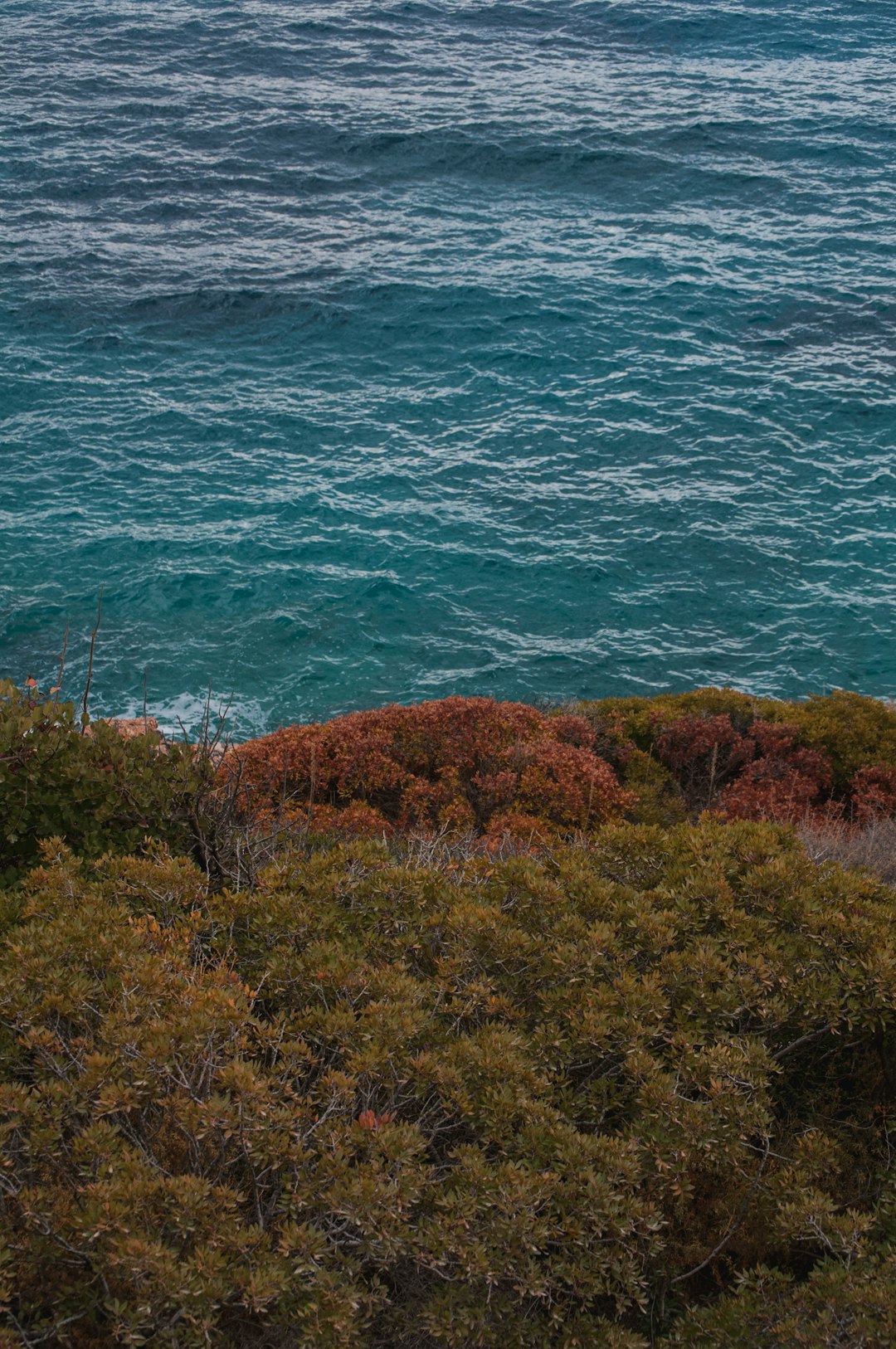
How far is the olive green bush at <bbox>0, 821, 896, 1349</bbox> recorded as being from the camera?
401cm

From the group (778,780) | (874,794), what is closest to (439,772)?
(778,780)

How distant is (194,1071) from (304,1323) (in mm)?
1097

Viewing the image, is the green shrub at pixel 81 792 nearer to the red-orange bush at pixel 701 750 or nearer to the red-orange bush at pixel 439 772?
the red-orange bush at pixel 439 772

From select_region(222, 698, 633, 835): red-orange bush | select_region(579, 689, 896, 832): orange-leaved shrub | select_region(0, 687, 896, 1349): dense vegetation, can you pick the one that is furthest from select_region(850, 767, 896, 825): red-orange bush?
select_region(0, 687, 896, 1349): dense vegetation

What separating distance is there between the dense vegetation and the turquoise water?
31.1 feet

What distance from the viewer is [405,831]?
10641mm

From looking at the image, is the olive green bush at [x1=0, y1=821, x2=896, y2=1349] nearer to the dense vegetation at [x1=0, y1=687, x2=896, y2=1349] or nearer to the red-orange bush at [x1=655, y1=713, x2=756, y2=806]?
the dense vegetation at [x1=0, y1=687, x2=896, y2=1349]

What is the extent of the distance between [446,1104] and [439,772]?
686 cm

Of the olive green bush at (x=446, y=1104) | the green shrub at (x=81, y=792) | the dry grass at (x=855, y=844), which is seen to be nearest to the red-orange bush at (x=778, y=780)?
the dry grass at (x=855, y=844)

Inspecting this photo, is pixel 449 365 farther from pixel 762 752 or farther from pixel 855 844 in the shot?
pixel 855 844

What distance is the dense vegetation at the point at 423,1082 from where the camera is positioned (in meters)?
4.02

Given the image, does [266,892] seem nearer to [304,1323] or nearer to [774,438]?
[304,1323]

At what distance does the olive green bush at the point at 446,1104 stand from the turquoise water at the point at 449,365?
10032 mm

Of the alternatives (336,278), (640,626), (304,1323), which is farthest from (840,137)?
(304,1323)
